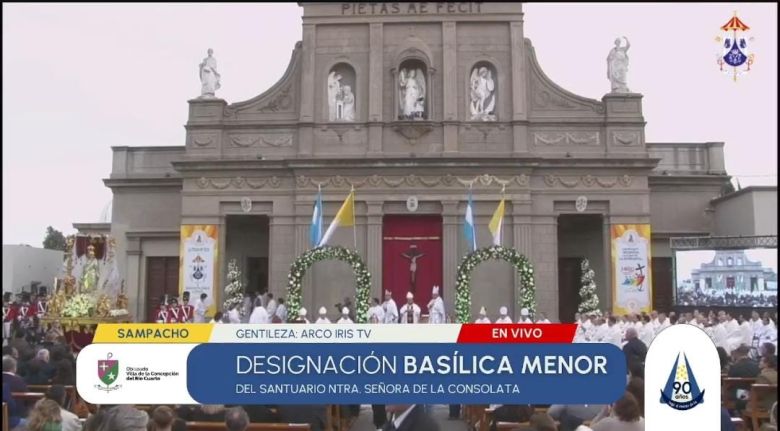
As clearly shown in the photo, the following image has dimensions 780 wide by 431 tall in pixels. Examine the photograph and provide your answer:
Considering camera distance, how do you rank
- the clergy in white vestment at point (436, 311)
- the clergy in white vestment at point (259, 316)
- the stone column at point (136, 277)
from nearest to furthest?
the clergy in white vestment at point (259, 316)
the clergy in white vestment at point (436, 311)
the stone column at point (136, 277)

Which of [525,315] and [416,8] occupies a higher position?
[416,8]

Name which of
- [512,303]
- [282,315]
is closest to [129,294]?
[282,315]

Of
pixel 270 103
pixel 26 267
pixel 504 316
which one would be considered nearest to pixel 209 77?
pixel 270 103

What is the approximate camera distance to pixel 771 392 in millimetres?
9789

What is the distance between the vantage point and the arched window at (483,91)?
2853cm

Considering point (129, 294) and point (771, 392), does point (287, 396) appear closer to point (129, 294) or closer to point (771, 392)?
point (771, 392)

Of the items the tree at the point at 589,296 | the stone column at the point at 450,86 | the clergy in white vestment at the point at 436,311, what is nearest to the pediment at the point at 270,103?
the stone column at the point at 450,86

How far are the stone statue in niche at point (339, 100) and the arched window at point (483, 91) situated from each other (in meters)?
4.81

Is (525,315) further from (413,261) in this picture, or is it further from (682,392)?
(682,392)

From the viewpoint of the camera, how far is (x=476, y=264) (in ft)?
80.3

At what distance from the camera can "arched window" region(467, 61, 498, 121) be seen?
1123 inches

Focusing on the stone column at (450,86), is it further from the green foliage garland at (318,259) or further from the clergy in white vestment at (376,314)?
the clergy in white vestment at (376,314)

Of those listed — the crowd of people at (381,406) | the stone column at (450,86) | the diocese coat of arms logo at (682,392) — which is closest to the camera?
the diocese coat of arms logo at (682,392)

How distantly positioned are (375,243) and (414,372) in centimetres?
2006
